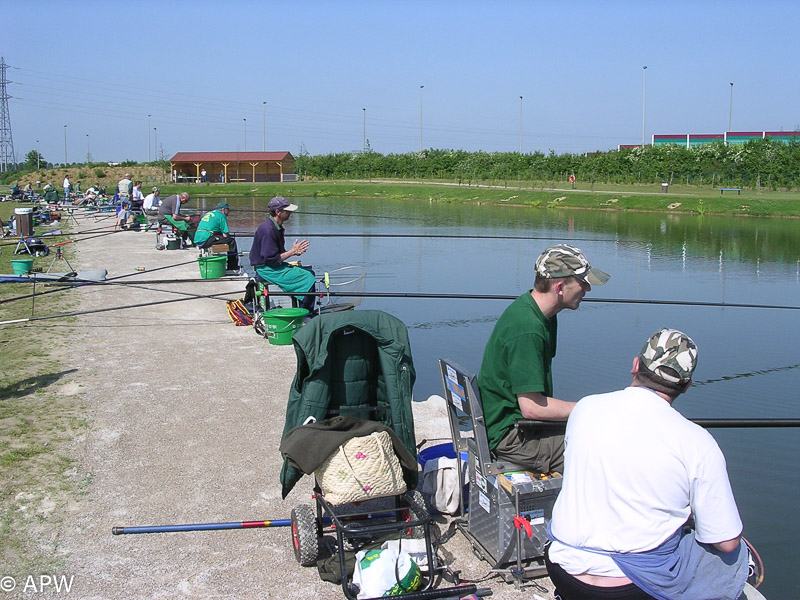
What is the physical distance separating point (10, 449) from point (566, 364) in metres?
5.88

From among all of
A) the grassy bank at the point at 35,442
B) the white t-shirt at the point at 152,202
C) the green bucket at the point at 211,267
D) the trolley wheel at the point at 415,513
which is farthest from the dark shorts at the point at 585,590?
the white t-shirt at the point at 152,202

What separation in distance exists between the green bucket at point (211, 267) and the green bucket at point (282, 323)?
4.84m

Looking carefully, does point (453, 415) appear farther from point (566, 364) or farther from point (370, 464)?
point (566, 364)

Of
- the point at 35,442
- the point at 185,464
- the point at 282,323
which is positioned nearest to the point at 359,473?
the point at 185,464

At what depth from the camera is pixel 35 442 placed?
17.5 feet

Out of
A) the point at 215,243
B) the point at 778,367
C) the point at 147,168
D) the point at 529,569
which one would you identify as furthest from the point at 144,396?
the point at 147,168

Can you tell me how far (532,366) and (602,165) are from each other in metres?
49.9

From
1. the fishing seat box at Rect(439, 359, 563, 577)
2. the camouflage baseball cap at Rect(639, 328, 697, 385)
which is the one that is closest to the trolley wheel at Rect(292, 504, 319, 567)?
the fishing seat box at Rect(439, 359, 563, 577)

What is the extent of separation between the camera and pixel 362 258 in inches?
746

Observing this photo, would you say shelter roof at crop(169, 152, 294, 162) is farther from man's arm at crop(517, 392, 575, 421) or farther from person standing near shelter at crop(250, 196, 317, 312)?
man's arm at crop(517, 392, 575, 421)

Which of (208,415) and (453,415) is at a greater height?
(453,415)

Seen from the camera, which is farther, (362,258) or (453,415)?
(362,258)

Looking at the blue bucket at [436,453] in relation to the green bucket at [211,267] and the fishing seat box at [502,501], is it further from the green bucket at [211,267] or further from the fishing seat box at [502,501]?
the green bucket at [211,267]

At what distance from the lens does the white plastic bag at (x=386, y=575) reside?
3.46 metres
